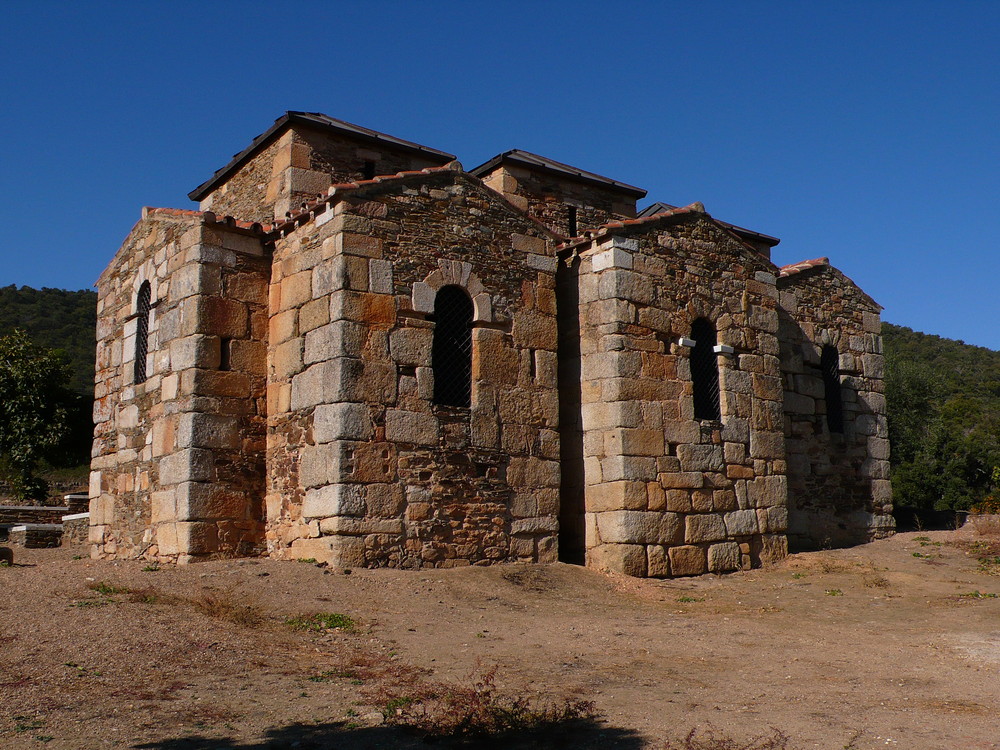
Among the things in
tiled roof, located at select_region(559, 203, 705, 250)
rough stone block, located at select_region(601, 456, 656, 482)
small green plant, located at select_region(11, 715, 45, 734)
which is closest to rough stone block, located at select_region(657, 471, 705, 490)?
rough stone block, located at select_region(601, 456, 656, 482)

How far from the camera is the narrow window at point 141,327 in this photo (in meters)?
12.9

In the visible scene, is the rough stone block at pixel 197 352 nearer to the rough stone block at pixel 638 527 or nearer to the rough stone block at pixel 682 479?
the rough stone block at pixel 638 527

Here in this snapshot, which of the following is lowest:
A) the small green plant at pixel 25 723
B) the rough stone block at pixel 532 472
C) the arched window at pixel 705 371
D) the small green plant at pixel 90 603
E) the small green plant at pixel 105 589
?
the small green plant at pixel 25 723

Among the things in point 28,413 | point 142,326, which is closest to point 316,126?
point 142,326

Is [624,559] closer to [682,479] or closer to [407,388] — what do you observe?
[682,479]

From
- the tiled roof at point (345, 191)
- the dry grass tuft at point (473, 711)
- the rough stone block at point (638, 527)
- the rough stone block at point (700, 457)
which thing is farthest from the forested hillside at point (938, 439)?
the dry grass tuft at point (473, 711)

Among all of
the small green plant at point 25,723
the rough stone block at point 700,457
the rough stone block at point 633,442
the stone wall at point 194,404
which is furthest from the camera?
the rough stone block at point 700,457

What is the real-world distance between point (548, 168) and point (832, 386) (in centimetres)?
591

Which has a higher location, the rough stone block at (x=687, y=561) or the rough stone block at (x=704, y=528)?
the rough stone block at (x=704, y=528)

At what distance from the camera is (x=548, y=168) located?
49.0ft

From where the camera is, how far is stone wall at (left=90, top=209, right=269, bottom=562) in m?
11.2

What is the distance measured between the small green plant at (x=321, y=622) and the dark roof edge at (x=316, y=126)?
728 centimetres

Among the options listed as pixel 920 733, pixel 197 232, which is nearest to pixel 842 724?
pixel 920 733

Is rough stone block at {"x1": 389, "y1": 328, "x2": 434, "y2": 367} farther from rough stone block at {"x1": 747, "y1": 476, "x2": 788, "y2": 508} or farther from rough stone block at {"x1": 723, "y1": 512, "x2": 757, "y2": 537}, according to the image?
rough stone block at {"x1": 747, "y1": 476, "x2": 788, "y2": 508}
